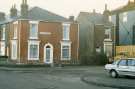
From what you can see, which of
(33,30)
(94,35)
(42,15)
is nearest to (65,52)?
(33,30)

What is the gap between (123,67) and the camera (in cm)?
2938

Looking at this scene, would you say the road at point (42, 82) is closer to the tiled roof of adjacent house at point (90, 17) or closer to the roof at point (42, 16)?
the roof at point (42, 16)

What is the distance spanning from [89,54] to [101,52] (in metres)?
1.98

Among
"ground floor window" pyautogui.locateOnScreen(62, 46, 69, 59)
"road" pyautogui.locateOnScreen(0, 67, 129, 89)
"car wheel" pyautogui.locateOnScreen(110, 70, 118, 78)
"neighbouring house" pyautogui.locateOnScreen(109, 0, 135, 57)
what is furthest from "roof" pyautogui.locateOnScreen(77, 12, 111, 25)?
"car wheel" pyautogui.locateOnScreen(110, 70, 118, 78)

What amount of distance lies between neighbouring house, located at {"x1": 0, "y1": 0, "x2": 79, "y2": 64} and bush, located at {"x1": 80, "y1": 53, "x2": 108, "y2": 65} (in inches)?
40.1

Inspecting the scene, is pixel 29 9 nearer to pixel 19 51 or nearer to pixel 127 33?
Result: pixel 19 51

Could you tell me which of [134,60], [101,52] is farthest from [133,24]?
[134,60]

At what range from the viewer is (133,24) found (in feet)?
207

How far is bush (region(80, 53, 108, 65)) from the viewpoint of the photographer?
57.3 metres

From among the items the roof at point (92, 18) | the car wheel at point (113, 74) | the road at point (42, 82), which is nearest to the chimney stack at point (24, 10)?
the roof at point (92, 18)

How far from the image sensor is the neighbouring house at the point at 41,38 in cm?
5434

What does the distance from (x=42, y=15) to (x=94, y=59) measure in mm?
9786

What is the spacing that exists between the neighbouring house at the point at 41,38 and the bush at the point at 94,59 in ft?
3.34

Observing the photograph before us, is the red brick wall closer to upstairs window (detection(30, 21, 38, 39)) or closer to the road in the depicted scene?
upstairs window (detection(30, 21, 38, 39))
